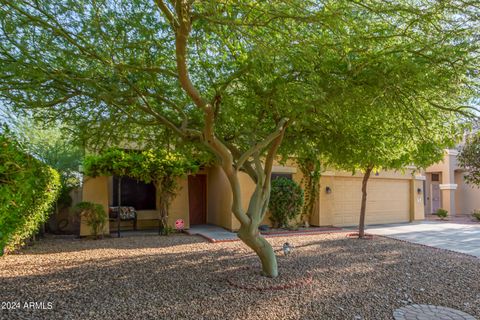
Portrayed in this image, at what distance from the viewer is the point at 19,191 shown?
16.6 feet

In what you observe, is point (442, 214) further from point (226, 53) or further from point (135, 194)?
point (226, 53)

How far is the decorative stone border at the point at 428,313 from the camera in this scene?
4262 mm

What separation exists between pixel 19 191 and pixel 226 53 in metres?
3.78

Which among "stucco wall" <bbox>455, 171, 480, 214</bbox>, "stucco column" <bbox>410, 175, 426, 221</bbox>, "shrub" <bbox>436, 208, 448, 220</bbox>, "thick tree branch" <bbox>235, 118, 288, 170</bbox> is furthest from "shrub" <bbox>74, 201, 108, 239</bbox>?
"stucco wall" <bbox>455, 171, 480, 214</bbox>

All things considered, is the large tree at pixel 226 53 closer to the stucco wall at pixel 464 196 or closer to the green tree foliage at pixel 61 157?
the green tree foliage at pixel 61 157

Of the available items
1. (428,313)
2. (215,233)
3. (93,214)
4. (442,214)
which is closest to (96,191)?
(93,214)

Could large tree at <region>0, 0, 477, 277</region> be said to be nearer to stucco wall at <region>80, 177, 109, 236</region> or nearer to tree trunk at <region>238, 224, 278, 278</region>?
tree trunk at <region>238, 224, 278, 278</region>

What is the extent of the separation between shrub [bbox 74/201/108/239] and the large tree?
14.7 feet

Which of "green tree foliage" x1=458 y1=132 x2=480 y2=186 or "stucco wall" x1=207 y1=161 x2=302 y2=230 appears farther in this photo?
"green tree foliage" x1=458 y1=132 x2=480 y2=186

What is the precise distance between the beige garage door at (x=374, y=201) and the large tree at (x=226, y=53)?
8479 millimetres

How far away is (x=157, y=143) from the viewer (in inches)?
302

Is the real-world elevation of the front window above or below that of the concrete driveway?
above

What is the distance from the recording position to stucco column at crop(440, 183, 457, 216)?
1936 cm

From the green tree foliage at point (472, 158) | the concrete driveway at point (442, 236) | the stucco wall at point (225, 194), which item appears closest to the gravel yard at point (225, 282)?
the concrete driveway at point (442, 236)
